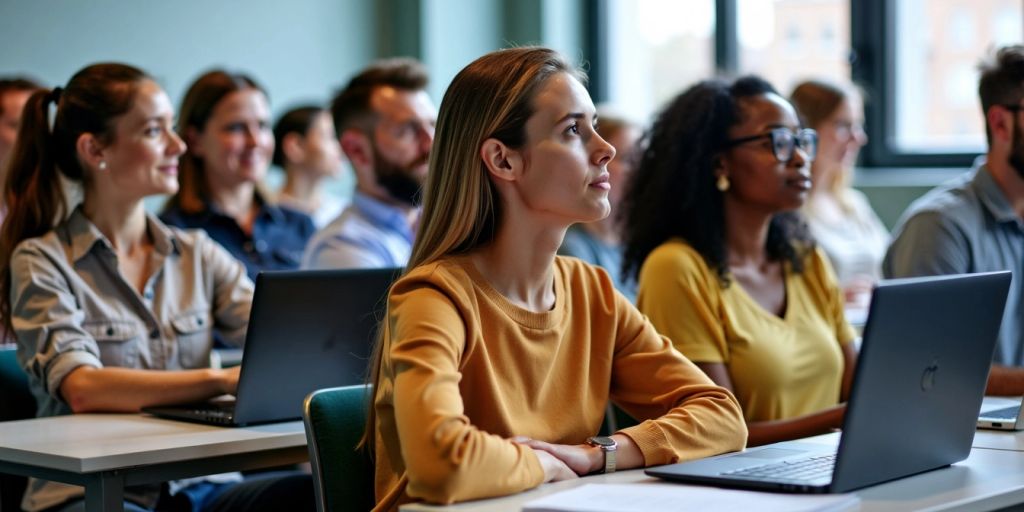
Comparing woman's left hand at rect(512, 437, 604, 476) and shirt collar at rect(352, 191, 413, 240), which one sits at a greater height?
shirt collar at rect(352, 191, 413, 240)

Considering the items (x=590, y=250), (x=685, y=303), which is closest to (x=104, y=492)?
(x=685, y=303)

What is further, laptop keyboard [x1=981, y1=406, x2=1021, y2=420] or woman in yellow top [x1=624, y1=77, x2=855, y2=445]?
woman in yellow top [x1=624, y1=77, x2=855, y2=445]

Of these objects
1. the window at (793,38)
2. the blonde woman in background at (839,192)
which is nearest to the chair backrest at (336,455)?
the blonde woman in background at (839,192)

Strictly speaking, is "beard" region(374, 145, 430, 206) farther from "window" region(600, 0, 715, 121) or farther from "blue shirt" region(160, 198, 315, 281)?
"window" region(600, 0, 715, 121)

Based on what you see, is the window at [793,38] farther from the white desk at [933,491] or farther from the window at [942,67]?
the white desk at [933,491]

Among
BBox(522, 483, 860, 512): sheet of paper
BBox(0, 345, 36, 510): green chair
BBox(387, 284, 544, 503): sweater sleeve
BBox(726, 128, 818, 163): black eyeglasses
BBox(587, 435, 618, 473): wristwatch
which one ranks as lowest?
BBox(0, 345, 36, 510): green chair

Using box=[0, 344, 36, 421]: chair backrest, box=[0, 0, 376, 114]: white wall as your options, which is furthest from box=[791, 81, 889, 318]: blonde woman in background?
box=[0, 344, 36, 421]: chair backrest

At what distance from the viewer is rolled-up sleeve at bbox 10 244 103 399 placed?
2.45 metres

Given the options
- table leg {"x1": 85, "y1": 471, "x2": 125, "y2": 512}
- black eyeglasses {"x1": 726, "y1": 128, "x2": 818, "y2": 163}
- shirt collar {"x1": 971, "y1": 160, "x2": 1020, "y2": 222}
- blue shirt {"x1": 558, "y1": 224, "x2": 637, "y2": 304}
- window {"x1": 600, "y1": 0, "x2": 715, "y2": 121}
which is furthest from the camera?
window {"x1": 600, "y1": 0, "x2": 715, "y2": 121}

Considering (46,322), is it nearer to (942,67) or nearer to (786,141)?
(786,141)

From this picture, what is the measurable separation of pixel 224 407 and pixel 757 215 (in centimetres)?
115

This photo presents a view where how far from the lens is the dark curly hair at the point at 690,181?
2.60m

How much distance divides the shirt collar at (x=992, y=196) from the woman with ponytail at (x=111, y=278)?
5.46 feet

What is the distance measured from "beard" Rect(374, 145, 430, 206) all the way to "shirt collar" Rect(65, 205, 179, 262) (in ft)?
2.83
